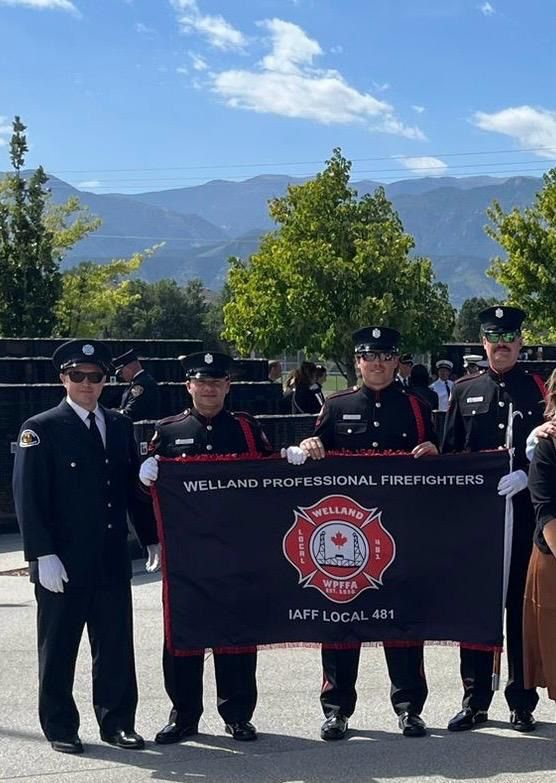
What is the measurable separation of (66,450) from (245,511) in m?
0.97

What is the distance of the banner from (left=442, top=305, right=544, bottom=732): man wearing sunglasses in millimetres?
146

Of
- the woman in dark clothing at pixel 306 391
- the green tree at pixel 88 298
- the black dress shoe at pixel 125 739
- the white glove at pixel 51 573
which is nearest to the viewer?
the white glove at pixel 51 573

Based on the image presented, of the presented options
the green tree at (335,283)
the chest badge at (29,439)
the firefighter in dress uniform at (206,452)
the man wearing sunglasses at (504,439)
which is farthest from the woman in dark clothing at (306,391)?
the green tree at (335,283)

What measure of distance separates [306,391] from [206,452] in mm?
7780

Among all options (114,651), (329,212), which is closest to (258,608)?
(114,651)

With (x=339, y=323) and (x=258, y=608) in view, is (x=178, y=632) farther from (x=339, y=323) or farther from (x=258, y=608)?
(x=339, y=323)

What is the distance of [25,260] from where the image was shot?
2808 cm

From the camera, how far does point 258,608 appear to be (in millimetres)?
5430

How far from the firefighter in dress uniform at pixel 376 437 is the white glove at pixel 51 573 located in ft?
4.17

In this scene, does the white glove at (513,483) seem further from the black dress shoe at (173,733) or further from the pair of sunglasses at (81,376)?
the pair of sunglasses at (81,376)

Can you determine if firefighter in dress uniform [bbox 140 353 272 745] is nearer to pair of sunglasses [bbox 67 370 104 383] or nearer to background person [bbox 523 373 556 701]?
pair of sunglasses [bbox 67 370 104 383]

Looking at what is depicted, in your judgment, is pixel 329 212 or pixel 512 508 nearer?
pixel 512 508

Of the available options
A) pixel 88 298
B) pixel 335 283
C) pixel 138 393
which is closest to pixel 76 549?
pixel 138 393

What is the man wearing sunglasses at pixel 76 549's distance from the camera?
16.9 feet
